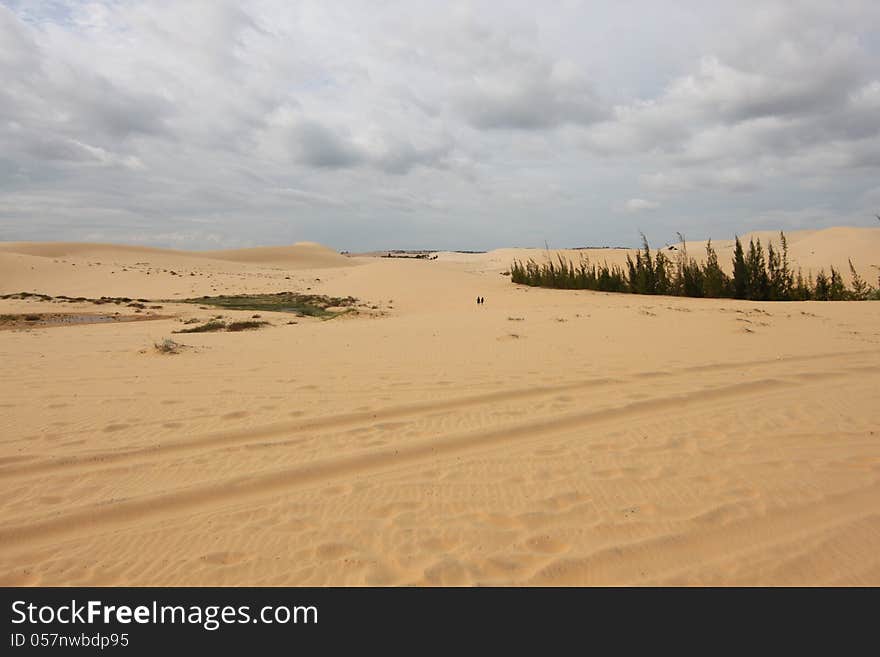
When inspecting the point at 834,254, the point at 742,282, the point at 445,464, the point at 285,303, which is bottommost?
the point at 445,464

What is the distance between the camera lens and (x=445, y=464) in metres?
3.55

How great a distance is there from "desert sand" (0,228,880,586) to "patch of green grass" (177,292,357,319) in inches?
270

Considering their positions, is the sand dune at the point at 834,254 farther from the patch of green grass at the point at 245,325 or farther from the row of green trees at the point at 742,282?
the patch of green grass at the point at 245,325

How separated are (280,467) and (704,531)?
8.62 feet

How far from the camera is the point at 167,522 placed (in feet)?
9.26

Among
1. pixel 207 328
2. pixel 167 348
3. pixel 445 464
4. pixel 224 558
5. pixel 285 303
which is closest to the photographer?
pixel 224 558

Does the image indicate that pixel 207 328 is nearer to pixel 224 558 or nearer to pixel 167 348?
pixel 167 348

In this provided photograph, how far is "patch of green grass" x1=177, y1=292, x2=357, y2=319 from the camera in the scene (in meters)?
14.7

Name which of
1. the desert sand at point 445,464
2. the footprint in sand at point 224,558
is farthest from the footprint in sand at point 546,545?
the footprint in sand at point 224,558

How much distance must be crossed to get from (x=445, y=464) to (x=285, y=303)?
14.5 metres

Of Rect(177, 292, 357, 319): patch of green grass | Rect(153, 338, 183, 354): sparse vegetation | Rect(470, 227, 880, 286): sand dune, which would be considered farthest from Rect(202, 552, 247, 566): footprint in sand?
Rect(470, 227, 880, 286): sand dune

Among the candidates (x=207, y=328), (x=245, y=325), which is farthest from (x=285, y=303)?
(x=207, y=328)
